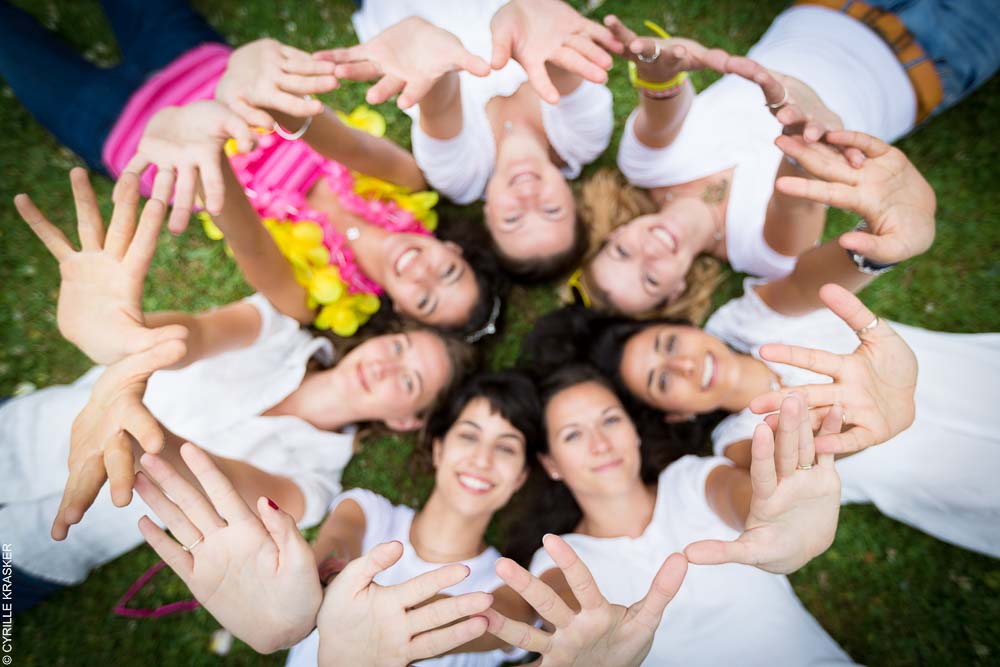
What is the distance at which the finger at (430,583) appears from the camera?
1777mm

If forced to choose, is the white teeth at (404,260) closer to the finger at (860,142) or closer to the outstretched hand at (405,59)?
the outstretched hand at (405,59)

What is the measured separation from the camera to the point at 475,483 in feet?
10.0

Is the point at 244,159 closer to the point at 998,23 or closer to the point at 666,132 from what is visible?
the point at 666,132

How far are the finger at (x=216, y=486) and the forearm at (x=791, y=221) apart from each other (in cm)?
275

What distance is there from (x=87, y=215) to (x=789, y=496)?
9.05 ft

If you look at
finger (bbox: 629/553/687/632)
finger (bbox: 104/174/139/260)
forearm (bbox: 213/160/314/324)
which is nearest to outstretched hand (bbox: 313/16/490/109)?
forearm (bbox: 213/160/314/324)

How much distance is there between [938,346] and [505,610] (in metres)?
2.63

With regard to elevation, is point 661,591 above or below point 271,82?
below

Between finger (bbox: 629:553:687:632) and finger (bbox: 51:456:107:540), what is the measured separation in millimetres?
1826

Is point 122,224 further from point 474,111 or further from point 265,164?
point 474,111

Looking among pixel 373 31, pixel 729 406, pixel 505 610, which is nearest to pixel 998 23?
pixel 729 406

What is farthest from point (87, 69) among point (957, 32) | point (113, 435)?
point (957, 32)

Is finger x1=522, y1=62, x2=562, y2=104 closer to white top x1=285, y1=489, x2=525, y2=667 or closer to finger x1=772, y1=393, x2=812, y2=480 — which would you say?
finger x1=772, y1=393, x2=812, y2=480

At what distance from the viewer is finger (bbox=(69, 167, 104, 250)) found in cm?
217
